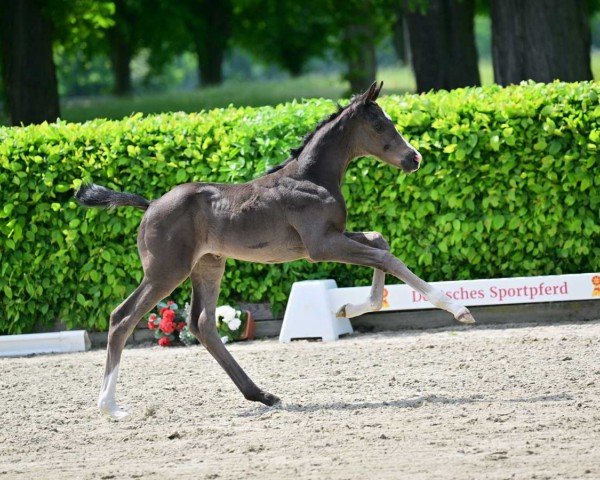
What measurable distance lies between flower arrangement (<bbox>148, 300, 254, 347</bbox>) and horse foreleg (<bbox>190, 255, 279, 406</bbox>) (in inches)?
106

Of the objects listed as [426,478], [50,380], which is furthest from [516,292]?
[426,478]

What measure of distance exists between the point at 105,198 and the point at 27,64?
1013cm

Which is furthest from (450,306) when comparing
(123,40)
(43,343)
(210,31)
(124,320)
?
(210,31)

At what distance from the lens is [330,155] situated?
732 cm

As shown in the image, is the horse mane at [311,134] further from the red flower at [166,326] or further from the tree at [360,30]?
the tree at [360,30]

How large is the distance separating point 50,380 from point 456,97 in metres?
4.68

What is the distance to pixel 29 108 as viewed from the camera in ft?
55.7

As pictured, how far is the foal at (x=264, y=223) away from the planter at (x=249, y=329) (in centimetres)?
302

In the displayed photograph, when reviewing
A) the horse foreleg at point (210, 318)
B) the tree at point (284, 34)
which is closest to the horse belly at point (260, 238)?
the horse foreleg at point (210, 318)

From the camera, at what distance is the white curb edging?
1053cm

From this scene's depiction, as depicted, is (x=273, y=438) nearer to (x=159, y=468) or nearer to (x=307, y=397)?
(x=159, y=468)

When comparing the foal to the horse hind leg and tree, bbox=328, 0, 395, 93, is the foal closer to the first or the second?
the horse hind leg

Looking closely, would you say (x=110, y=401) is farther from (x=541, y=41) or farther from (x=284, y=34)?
(x=284, y=34)

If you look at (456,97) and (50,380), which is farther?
(456,97)
